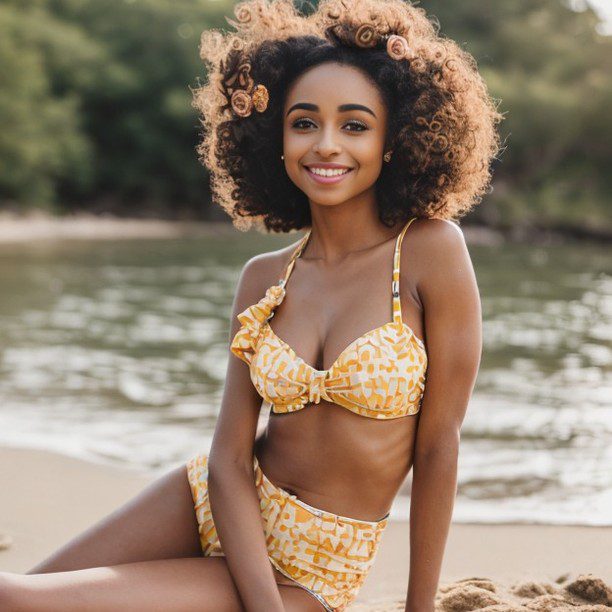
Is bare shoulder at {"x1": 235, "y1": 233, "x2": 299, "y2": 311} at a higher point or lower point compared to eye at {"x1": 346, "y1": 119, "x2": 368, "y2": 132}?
lower

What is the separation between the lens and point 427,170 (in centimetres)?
276

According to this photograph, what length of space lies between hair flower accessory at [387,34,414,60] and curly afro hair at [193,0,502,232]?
0.02 metres

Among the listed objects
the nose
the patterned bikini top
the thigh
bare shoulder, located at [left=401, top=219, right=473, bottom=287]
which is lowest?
the thigh

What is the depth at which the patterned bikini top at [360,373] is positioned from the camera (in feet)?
7.91

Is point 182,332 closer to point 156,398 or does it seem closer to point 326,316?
point 156,398

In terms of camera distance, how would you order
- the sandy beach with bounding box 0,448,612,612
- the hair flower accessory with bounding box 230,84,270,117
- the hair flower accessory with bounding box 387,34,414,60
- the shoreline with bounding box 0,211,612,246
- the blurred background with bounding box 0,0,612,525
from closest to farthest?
the hair flower accessory with bounding box 387,34,414,60
the hair flower accessory with bounding box 230,84,270,117
the sandy beach with bounding box 0,448,612,612
the blurred background with bounding box 0,0,612,525
the shoreline with bounding box 0,211,612,246

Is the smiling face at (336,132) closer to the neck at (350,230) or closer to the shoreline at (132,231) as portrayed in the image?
the neck at (350,230)

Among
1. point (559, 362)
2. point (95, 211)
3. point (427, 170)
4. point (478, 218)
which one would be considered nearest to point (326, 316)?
point (427, 170)

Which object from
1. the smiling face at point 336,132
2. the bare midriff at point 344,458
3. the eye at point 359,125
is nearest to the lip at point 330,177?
the smiling face at point 336,132

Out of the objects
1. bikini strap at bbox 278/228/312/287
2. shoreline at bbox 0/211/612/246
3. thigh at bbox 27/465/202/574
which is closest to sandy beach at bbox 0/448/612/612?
thigh at bbox 27/465/202/574

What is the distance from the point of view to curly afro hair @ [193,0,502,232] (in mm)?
2676

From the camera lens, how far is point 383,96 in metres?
2.66

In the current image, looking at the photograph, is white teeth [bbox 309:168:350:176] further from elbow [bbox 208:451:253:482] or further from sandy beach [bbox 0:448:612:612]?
sandy beach [bbox 0:448:612:612]

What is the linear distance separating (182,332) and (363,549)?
9.70 metres
